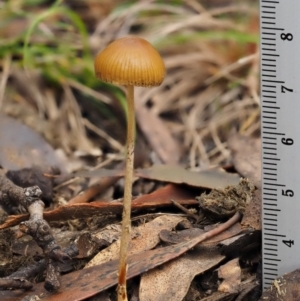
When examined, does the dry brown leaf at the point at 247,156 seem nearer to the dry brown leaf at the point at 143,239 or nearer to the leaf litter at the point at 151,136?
the leaf litter at the point at 151,136

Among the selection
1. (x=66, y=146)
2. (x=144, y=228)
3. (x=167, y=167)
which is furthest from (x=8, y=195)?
(x=66, y=146)

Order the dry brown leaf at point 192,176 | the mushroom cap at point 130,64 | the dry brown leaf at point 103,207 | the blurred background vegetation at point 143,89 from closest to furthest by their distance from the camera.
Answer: the mushroom cap at point 130,64 → the dry brown leaf at point 103,207 → the dry brown leaf at point 192,176 → the blurred background vegetation at point 143,89

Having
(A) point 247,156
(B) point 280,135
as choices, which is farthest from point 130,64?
(A) point 247,156

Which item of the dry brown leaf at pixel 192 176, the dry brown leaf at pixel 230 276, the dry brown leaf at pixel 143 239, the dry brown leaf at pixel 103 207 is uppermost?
the dry brown leaf at pixel 192 176

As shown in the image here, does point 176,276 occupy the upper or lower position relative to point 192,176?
lower

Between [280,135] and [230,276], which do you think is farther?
[230,276]

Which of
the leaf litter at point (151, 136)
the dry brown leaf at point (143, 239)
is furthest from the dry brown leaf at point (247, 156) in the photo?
the dry brown leaf at point (143, 239)

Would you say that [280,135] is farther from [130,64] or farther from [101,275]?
[101,275]
